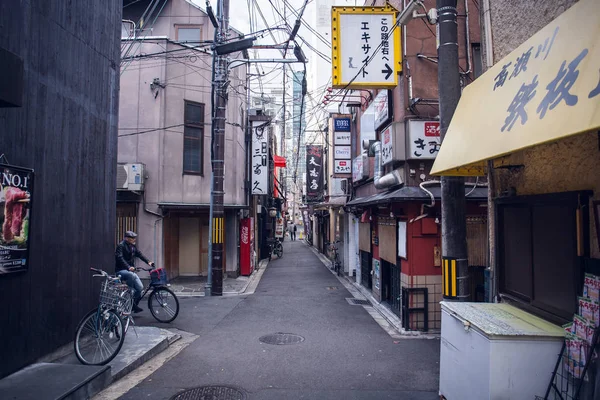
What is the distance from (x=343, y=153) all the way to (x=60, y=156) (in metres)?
11.2

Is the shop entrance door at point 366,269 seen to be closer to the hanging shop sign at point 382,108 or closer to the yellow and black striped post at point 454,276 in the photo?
the hanging shop sign at point 382,108

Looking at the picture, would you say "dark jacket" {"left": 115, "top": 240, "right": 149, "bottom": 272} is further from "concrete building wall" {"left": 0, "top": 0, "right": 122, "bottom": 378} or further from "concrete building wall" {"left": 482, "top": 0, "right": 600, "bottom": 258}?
"concrete building wall" {"left": 482, "top": 0, "right": 600, "bottom": 258}

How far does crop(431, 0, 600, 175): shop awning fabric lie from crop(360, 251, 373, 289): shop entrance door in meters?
9.39

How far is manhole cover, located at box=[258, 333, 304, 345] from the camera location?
316 inches

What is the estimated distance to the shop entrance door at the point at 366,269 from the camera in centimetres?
1417

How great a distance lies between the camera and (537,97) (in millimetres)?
3652

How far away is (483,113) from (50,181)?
628 centimetres

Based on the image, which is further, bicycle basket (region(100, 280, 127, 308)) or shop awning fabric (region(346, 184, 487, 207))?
shop awning fabric (region(346, 184, 487, 207))

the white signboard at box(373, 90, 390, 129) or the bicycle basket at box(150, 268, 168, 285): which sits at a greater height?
the white signboard at box(373, 90, 390, 129)

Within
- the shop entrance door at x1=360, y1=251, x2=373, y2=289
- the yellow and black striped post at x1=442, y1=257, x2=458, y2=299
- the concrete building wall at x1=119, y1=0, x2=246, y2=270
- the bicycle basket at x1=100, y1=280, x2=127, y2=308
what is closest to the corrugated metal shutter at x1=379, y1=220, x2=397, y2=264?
the shop entrance door at x1=360, y1=251, x2=373, y2=289

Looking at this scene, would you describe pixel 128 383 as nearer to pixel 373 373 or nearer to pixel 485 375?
pixel 373 373

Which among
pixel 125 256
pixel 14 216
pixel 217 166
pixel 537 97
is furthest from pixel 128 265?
pixel 537 97

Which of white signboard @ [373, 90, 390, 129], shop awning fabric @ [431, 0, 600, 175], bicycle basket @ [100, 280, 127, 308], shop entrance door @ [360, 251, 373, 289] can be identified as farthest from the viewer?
shop entrance door @ [360, 251, 373, 289]

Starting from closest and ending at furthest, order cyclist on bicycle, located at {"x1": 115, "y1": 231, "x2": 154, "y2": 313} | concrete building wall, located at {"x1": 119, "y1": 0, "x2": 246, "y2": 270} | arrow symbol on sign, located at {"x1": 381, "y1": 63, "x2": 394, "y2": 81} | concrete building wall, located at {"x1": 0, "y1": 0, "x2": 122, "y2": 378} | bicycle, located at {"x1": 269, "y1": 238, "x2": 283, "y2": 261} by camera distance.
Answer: concrete building wall, located at {"x1": 0, "y1": 0, "x2": 122, "y2": 378}, arrow symbol on sign, located at {"x1": 381, "y1": 63, "x2": 394, "y2": 81}, cyclist on bicycle, located at {"x1": 115, "y1": 231, "x2": 154, "y2": 313}, concrete building wall, located at {"x1": 119, "y1": 0, "x2": 246, "y2": 270}, bicycle, located at {"x1": 269, "y1": 238, "x2": 283, "y2": 261}
